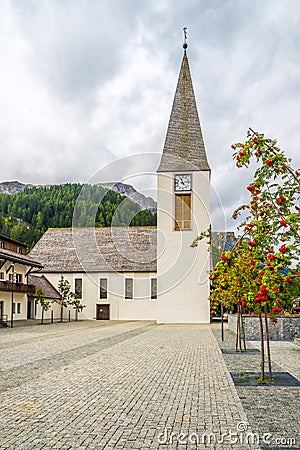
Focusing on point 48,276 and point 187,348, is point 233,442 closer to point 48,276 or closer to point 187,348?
point 187,348

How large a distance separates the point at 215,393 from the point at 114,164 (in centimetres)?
2655

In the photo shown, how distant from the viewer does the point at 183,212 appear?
41.1 m

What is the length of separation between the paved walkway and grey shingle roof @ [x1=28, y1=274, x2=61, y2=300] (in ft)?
97.8

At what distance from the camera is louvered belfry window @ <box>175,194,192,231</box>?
4084cm

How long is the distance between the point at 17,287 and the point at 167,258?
37.4ft

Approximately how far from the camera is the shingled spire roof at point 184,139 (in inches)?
1645

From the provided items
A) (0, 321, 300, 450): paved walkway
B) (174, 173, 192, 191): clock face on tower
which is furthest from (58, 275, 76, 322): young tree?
(0, 321, 300, 450): paved walkway

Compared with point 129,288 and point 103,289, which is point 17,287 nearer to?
point 103,289

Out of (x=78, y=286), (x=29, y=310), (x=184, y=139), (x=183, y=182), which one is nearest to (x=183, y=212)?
(x=183, y=182)

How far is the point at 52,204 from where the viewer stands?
104 m

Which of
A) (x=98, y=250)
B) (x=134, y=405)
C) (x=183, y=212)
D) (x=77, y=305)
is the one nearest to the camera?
(x=134, y=405)
